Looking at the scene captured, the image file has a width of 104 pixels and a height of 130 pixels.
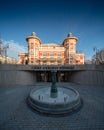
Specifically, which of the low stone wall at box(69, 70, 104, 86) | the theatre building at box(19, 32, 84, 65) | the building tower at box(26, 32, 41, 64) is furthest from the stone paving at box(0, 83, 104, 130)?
the theatre building at box(19, 32, 84, 65)

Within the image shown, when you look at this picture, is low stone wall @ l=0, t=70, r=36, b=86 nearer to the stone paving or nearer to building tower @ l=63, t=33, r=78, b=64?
the stone paving

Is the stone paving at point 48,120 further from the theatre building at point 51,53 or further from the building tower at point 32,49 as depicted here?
the theatre building at point 51,53

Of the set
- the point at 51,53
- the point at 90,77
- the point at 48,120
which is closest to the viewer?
the point at 48,120

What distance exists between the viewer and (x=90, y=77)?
46.2ft

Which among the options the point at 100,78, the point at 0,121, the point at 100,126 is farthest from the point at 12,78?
the point at 100,78

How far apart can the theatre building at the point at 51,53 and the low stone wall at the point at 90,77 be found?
1243 centimetres

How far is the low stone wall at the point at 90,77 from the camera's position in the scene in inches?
532

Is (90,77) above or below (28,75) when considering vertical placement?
below

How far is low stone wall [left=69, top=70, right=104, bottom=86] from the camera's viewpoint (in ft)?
44.4

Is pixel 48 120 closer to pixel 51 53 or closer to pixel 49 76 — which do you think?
pixel 49 76

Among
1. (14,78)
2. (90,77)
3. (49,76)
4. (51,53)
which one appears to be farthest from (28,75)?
(51,53)

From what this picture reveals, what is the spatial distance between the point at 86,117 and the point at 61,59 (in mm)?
22013

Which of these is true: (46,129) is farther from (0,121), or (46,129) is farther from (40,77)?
(40,77)

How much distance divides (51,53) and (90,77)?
1710cm
